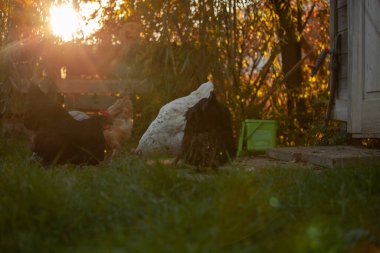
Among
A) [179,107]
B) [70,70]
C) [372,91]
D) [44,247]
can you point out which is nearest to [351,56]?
[372,91]

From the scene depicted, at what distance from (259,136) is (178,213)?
4.43 m

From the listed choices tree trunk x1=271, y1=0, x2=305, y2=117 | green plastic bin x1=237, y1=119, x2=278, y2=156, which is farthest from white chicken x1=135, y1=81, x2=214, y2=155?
tree trunk x1=271, y1=0, x2=305, y2=117

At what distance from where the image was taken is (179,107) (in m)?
6.69

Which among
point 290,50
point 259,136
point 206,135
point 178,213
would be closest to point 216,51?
point 259,136

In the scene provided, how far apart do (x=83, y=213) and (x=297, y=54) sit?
23.2ft

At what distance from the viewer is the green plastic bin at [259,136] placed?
6.75 m

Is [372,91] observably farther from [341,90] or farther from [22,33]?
[22,33]

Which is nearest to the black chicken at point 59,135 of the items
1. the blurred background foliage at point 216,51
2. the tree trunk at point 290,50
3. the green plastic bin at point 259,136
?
the green plastic bin at point 259,136

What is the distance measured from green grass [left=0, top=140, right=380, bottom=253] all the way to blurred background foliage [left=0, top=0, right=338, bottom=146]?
152 inches

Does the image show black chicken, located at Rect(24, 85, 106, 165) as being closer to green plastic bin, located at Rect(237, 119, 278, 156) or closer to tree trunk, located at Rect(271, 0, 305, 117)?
green plastic bin, located at Rect(237, 119, 278, 156)

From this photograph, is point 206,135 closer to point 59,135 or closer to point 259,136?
point 59,135

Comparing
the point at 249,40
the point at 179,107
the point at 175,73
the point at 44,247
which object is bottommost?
the point at 44,247

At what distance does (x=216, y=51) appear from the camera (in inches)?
303

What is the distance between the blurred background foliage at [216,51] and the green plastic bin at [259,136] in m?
0.67
